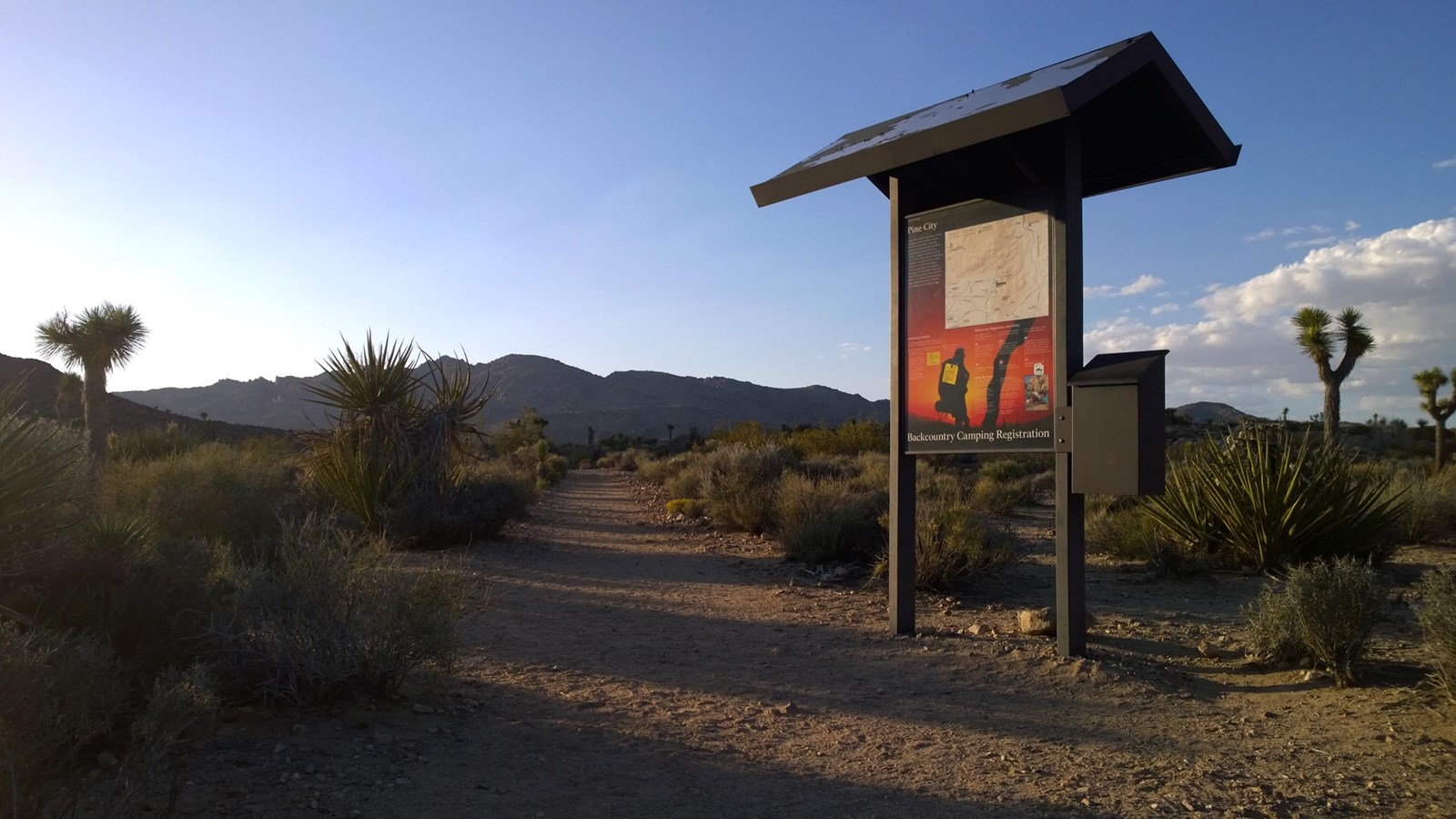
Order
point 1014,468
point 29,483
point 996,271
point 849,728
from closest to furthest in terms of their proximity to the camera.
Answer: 1. point 29,483
2. point 849,728
3. point 996,271
4. point 1014,468

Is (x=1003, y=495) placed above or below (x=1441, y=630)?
above

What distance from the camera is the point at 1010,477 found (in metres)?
23.3

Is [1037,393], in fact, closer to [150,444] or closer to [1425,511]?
[1425,511]

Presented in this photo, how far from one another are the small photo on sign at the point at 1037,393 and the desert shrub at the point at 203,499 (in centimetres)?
657

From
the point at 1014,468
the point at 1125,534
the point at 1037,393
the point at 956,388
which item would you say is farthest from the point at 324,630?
the point at 1014,468

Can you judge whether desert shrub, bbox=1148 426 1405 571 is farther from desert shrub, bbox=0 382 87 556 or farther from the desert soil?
desert shrub, bbox=0 382 87 556

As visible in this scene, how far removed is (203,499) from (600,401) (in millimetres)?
112690

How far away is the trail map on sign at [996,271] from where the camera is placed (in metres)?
7.75

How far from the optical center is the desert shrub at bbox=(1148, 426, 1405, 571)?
10.2m

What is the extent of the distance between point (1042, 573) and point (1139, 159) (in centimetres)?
526

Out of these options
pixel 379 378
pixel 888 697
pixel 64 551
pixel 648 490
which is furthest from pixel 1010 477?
pixel 64 551

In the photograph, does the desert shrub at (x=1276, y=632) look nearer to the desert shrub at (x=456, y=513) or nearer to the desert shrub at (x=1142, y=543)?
the desert shrub at (x=1142, y=543)

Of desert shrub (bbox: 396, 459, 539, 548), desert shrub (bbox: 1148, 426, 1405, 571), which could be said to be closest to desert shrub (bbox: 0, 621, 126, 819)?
desert shrub (bbox: 396, 459, 539, 548)

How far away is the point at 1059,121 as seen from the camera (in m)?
7.75
